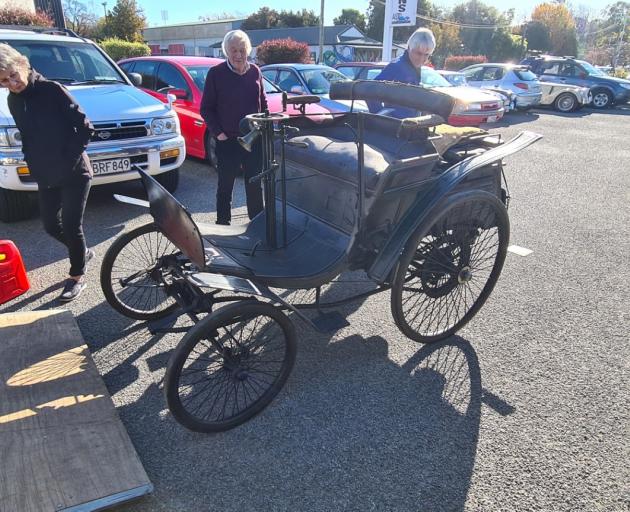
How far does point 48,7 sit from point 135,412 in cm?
2043

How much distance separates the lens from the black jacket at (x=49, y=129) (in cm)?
310

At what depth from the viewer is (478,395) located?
2721mm

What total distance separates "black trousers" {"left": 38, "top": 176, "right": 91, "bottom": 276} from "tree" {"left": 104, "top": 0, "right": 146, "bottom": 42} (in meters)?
32.7

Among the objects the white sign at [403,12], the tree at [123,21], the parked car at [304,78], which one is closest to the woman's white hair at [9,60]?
the parked car at [304,78]

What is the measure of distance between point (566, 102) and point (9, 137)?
645 inches

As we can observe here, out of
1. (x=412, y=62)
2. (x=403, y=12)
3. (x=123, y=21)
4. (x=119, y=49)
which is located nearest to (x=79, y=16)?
(x=123, y=21)

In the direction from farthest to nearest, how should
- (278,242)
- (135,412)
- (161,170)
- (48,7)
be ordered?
(48,7) → (161,170) → (278,242) → (135,412)

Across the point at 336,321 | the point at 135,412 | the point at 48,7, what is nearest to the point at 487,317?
the point at 336,321

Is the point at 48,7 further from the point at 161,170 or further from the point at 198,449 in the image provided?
the point at 198,449

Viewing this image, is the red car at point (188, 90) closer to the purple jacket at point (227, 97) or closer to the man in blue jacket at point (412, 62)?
the purple jacket at point (227, 97)

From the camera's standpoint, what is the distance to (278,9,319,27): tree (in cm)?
5284

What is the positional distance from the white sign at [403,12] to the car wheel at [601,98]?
687 cm

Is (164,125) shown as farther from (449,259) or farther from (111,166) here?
(449,259)

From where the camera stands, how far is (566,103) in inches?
617
